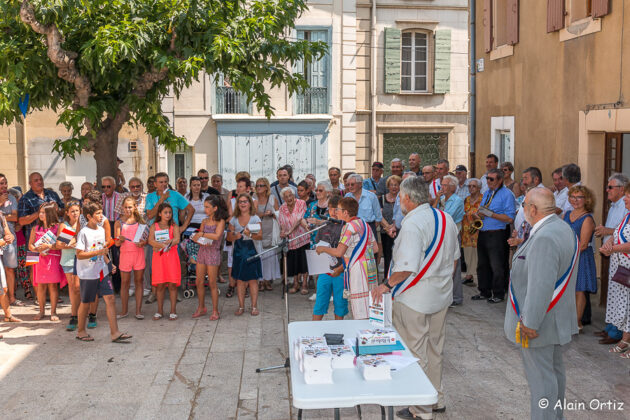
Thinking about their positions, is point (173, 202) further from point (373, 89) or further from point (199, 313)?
point (373, 89)

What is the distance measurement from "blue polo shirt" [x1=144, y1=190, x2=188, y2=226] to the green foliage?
35.6 inches

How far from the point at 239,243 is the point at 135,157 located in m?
10.1

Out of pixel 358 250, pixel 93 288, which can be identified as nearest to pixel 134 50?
pixel 93 288

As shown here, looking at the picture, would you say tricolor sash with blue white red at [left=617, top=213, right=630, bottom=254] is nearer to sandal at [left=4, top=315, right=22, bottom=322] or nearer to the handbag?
the handbag

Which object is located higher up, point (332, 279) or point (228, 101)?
point (228, 101)

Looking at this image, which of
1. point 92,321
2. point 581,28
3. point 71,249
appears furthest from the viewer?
point 581,28

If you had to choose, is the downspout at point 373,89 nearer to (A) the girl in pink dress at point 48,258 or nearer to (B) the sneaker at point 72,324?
(A) the girl in pink dress at point 48,258

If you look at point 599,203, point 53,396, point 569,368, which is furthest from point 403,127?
point 53,396

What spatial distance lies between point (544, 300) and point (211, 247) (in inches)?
209

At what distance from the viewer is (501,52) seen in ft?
41.9

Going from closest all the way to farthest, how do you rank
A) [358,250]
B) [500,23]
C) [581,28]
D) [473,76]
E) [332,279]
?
[358,250], [332,279], [581,28], [500,23], [473,76]

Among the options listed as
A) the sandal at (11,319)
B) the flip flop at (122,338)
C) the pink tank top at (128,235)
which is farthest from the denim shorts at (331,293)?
the sandal at (11,319)

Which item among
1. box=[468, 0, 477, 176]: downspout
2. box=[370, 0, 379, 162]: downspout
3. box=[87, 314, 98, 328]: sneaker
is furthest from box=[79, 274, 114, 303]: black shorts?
box=[370, 0, 379, 162]: downspout

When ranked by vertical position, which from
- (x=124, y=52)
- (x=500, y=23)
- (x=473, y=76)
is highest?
(x=500, y=23)
